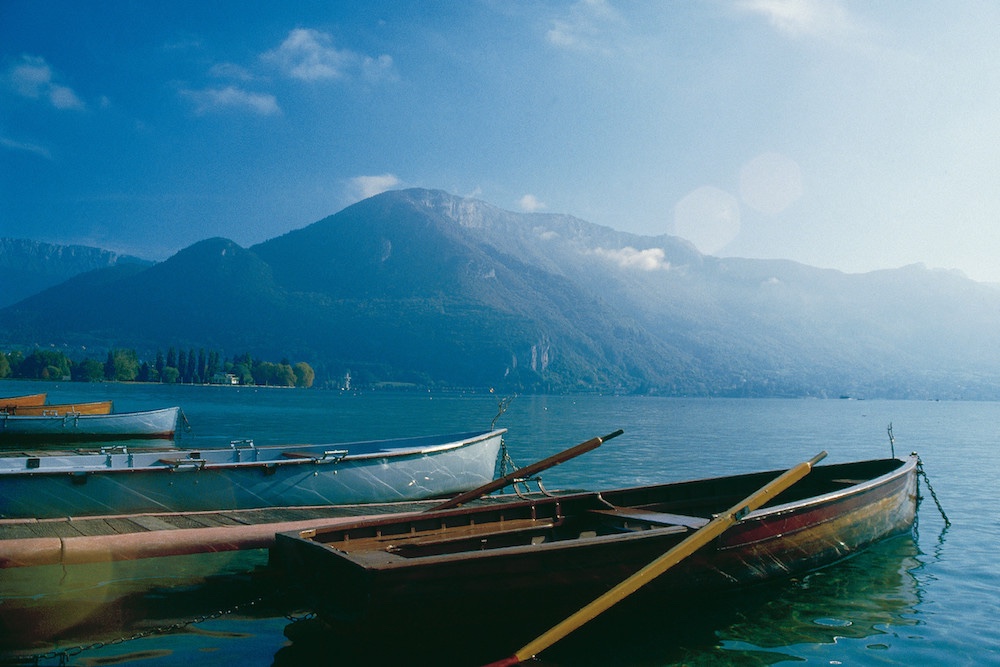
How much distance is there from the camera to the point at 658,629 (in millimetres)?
10055

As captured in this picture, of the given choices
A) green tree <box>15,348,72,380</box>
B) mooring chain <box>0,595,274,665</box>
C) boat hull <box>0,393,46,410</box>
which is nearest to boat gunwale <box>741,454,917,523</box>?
mooring chain <box>0,595,274,665</box>

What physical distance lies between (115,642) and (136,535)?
131 inches

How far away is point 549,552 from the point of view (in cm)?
868

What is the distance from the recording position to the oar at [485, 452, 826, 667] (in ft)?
25.8

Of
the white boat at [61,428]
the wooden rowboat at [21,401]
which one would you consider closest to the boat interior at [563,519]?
the white boat at [61,428]

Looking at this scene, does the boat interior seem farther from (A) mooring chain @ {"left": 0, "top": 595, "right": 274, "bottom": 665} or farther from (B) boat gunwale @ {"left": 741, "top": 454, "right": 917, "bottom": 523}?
(A) mooring chain @ {"left": 0, "top": 595, "right": 274, "bottom": 665}

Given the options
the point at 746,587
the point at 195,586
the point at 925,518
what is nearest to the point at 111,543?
the point at 195,586

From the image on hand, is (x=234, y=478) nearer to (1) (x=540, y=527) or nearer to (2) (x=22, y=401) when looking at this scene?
(1) (x=540, y=527)

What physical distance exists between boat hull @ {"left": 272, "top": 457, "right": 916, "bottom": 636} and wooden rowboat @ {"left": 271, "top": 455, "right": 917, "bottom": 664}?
2 centimetres

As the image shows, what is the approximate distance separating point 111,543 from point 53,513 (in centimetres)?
297

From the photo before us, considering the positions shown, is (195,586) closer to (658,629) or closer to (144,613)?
→ (144,613)

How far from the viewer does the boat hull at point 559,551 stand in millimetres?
8039

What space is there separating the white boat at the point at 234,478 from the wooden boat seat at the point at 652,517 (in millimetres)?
6657

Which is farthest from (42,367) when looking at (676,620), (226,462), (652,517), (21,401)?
(676,620)
